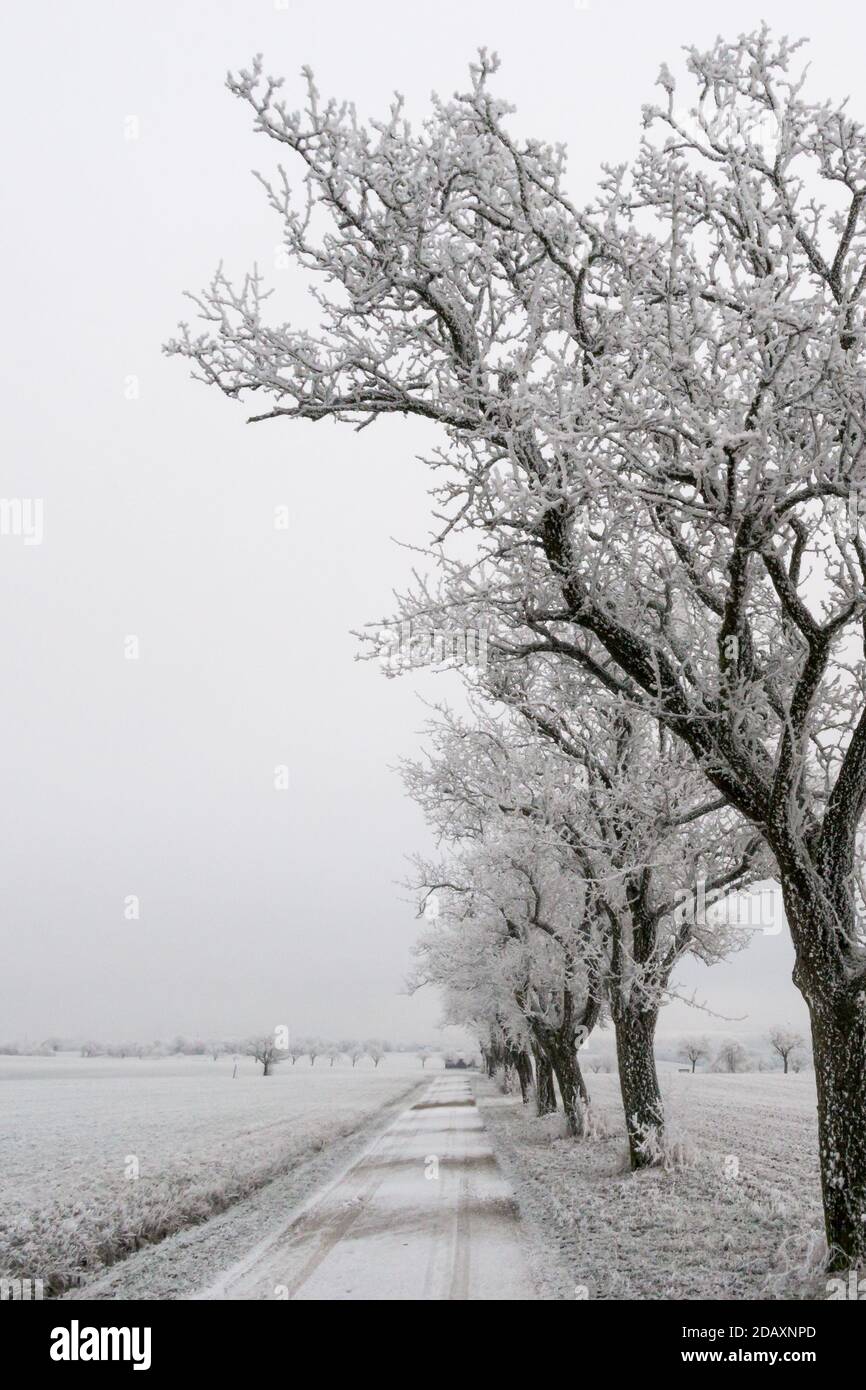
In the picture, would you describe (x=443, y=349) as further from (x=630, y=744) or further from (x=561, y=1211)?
(x=561, y=1211)

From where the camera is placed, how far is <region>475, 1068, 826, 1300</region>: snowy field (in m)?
8.72

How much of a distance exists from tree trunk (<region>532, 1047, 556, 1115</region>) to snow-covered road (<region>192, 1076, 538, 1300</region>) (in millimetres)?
10479

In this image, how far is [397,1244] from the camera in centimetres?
1102

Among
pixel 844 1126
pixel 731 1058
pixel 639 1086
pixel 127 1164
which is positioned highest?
pixel 844 1126

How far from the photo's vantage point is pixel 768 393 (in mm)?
6555

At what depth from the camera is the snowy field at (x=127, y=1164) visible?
11406 millimetres

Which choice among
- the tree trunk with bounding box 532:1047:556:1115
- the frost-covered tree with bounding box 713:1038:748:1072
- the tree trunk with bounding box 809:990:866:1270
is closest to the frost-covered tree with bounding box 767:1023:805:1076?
the frost-covered tree with bounding box 713:1038:748:1072

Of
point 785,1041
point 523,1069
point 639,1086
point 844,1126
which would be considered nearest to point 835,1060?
point 844,1126

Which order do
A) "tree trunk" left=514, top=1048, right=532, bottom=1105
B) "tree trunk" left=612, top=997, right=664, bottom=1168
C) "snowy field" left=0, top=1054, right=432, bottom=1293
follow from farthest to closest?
"tree trunk" left=514, top=1048, right=532, bottom=1105 → "tree trunk" left=612, top=997, right=664, bottom=1168 → "snowy field" left=0, top=1054, right=432, bottom=1293

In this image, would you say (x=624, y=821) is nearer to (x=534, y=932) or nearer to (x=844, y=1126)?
(x=844, y=1126)

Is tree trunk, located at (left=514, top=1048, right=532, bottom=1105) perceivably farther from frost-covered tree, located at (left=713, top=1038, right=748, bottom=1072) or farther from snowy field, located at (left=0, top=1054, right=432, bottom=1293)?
frost-covered tree, located at (left=713, top=1038, right=748, bottom=1072)

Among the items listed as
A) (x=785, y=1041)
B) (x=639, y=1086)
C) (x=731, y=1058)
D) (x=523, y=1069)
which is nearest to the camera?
(x=639, y=1086)

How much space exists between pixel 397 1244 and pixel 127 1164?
1085cm

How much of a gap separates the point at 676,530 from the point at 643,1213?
926cm
